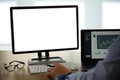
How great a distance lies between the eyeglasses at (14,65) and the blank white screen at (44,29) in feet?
0.42

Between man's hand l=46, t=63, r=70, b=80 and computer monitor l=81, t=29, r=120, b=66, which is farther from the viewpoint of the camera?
computer monitor l=81, t=29, r=120, b=66

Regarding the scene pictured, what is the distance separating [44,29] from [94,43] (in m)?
0.38

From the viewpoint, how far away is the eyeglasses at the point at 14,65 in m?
2.00

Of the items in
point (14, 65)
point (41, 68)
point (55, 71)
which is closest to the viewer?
point (55, 71)

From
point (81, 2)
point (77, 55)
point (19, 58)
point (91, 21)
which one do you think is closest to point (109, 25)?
point (91, 21)

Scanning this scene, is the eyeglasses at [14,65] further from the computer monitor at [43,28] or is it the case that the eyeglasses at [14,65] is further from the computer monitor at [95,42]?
the computer monitor at [95,42]

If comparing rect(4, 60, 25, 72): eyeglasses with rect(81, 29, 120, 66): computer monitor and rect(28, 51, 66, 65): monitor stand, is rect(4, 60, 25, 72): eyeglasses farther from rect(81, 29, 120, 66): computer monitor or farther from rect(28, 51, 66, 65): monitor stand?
rect(81, 29, 120, 66): computer monitor

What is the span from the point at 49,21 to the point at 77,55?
0.45 m

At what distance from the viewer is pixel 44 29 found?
206 centimetres

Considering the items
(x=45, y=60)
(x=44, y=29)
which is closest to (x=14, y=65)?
(x=45, y=60)

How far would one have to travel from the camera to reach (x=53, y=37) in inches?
82.0

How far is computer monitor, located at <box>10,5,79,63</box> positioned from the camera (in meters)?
2.00

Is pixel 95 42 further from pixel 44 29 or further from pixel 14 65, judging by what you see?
pixel 14 65

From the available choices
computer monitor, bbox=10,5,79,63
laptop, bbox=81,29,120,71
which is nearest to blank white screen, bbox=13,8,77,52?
computer monitor, bbox=10,5,79,63
